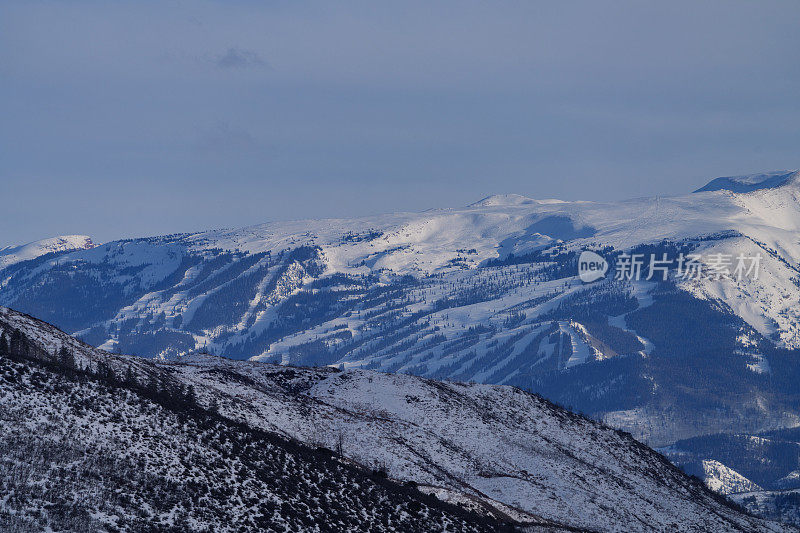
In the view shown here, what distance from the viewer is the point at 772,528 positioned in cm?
14938

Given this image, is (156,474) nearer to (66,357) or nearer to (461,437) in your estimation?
(66,357)

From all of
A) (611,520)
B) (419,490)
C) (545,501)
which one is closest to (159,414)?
(419,490)

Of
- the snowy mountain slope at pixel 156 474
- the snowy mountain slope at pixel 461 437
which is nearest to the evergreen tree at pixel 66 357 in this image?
the snowy mountain slope at pixel 461 437

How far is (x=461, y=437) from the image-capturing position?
13225 cm

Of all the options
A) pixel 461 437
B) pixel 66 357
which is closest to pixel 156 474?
pixel 66 357

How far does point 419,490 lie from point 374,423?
3216 centimetres

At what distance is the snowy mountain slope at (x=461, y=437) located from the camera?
112750 millimetres

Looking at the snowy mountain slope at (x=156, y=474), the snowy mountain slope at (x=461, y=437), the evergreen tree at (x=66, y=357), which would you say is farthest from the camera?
the snowy mountain slope at (x=461, y=437)

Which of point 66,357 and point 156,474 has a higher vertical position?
point 66,357

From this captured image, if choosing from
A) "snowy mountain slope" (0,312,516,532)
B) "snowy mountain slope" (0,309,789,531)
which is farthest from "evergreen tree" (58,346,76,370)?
"snowy mountain slope" (0,312,516,532)

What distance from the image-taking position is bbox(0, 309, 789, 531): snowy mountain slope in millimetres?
112750

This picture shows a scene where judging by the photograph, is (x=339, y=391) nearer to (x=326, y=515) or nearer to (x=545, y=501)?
(x=545, y=501)

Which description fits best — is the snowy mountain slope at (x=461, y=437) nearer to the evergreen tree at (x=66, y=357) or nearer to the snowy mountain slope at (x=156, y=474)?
the evergreen tree at (x=66, y=357)

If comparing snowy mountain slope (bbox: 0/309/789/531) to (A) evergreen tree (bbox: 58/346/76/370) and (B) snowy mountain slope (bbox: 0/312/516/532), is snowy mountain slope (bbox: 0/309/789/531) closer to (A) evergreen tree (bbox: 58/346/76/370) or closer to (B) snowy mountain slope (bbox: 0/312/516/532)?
(A) evergreen tree (bbox: 58/346/76/370)
